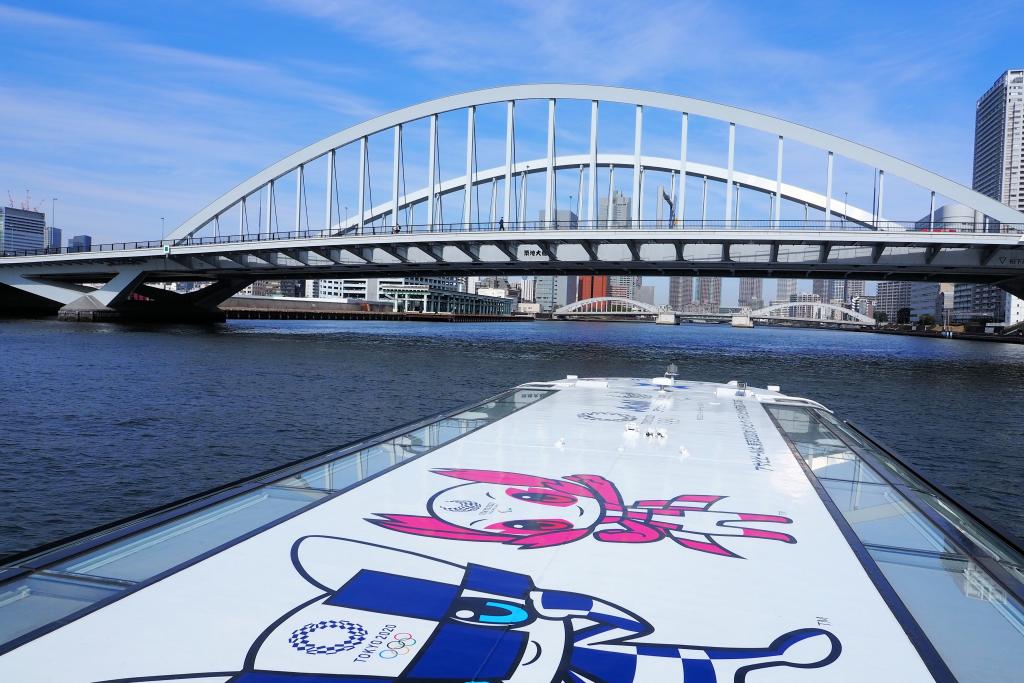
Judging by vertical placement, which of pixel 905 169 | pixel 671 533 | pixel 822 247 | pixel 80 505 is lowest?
pixel 80 505

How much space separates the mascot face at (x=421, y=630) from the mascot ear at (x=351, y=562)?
0.06 ft

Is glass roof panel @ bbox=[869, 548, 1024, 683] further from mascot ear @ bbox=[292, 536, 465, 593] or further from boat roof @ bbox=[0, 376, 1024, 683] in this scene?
mascot ear @ bbox=[292, 536, 465, 593]

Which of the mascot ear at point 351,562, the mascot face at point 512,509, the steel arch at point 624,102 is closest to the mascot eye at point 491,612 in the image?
the mascot ear at point 351,562

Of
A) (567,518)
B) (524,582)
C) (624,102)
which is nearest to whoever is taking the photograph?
(524,582)

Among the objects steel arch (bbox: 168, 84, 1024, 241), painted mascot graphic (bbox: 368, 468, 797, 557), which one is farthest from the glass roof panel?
steel arch (bbox: 168, 84, 1024, 241)

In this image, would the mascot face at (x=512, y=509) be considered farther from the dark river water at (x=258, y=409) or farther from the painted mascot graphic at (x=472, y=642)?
the dark river water at (x=258, y=409)

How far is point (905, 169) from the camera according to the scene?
46.2 metres

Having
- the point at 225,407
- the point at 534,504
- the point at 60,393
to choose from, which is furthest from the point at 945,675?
the point at 60,393

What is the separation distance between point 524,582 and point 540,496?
90.3 inches

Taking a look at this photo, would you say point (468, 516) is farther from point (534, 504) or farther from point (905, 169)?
point (905, 169)

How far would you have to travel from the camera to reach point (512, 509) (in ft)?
20.9

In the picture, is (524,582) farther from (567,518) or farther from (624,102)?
(624,102)

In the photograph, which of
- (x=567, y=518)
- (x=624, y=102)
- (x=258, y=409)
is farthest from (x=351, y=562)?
(x=624, y=102)

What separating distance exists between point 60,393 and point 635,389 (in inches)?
659
